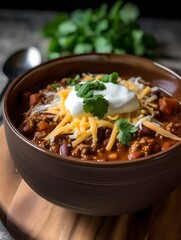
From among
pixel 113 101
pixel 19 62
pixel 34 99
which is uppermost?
pixel 113 101

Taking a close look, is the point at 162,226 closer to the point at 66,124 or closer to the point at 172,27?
the point at 66,124

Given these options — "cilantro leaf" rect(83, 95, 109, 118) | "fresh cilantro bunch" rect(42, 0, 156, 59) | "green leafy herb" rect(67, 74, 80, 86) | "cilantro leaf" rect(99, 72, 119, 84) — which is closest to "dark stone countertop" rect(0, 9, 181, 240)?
"fresh cilantro bunch" rect(42, 0, 156, 59)

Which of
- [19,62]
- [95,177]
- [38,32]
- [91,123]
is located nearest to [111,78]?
[91,123]

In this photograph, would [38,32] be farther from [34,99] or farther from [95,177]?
[95,177]

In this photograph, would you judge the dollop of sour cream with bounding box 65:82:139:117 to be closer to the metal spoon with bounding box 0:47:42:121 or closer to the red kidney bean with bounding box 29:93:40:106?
the red kidney bean with bounding box 29:93:40:106

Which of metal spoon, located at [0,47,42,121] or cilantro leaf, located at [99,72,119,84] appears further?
metal spoon, located at [0,47,42,121]

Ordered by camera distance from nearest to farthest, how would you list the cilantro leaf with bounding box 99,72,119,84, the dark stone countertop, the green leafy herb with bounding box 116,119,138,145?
the green leafy herb with bounding box 116,119,138,145 → the cilantro leaf with bounding box 99,72,119,84 → the dark stone countertop

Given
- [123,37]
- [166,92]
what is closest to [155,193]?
[166,92]
